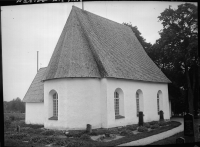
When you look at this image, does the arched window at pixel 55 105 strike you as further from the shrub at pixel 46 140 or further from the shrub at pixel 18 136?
the shrub at pixel 46 140

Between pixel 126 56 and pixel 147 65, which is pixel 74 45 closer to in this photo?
pixel 126 56

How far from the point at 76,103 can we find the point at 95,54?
396 centimetres

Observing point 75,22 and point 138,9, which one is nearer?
point 138,9

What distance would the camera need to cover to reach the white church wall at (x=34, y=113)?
1550 centimetres

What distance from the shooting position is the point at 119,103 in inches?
677

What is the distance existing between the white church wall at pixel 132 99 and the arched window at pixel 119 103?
0.80ft

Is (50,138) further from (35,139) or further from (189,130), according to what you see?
(189,130)

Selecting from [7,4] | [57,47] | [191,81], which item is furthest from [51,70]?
[191,81]

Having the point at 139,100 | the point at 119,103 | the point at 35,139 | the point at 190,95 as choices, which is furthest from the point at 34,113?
the point at 190,95

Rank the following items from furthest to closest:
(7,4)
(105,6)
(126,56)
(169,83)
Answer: (169,83) < (126,56) < (105,6) < (7,4)

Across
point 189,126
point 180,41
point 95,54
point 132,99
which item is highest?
point 180,41

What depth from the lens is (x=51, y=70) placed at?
16016 millimetres

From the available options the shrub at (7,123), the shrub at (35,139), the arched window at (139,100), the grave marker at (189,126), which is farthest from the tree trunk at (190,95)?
the shrub at (7,123)

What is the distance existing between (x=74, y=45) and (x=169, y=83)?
10562 millimetres
